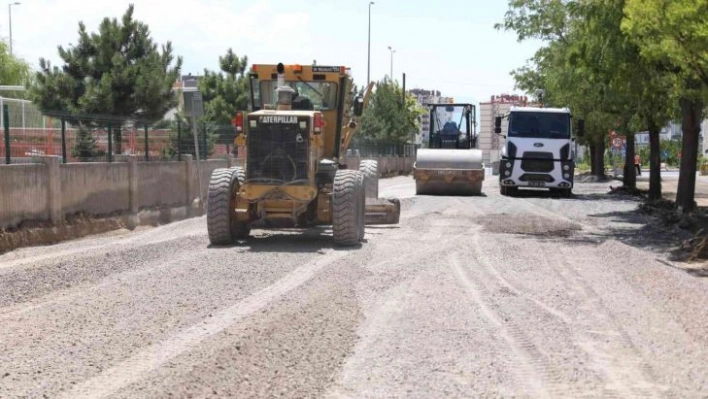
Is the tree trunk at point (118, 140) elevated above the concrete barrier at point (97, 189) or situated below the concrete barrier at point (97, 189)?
above

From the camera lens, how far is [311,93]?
16422 millimetres

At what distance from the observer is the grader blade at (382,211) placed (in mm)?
19109

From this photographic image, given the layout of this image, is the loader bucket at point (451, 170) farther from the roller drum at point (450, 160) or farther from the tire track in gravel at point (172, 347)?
the tire track in gravel at point (172, 347)

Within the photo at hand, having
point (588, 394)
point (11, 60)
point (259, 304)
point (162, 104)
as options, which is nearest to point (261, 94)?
point (259, 304)

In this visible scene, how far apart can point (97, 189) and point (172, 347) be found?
458 inches

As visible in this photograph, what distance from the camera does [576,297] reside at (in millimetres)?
10484

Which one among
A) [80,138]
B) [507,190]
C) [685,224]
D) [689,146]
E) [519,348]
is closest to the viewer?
[519,348]

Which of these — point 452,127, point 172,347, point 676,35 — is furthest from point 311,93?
point 452,127

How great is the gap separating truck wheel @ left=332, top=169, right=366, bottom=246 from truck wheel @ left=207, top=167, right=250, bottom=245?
5.61 feet

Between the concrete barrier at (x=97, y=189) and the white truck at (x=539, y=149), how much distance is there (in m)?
11.6

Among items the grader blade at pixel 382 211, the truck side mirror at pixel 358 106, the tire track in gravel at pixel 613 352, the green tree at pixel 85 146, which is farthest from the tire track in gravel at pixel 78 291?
the grader blade at pixel 382 211

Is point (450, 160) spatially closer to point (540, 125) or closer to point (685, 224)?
point (540, 125)

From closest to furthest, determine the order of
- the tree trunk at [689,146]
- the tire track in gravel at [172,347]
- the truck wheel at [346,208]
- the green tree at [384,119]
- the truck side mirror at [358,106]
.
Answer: the tire track in gravel at [172,347] < the truck wheel at [346,208] < the truck side mirror at [358,106] < the tree trunk at [689,146] < the green tree at [384,119]

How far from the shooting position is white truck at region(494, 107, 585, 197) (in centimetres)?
3161
